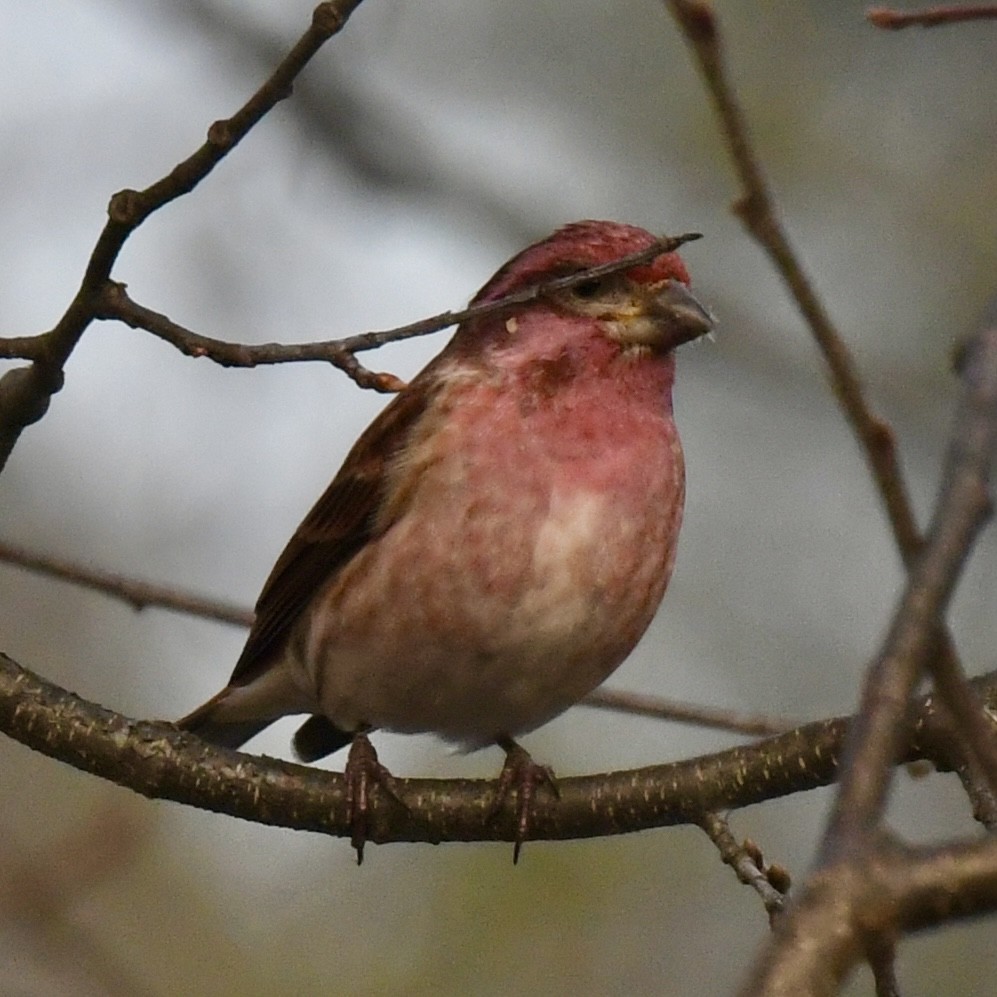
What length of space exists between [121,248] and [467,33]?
29.4 feet

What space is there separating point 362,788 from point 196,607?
0.94m

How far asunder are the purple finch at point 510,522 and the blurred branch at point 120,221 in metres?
1.45

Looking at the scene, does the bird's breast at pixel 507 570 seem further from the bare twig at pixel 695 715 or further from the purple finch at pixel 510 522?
the bare twig at pixel 695 715

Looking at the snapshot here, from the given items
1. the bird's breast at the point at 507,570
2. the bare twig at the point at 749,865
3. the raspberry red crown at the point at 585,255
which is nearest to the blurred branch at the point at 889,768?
the bare twig at the point at 749,865

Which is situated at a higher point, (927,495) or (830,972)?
(927,495)

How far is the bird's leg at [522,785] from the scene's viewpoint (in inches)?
211

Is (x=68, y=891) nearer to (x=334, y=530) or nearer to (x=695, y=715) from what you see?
(x=334, y=530)

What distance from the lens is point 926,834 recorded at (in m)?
12.2

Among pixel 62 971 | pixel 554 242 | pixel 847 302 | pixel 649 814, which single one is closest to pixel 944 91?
pixel 847 302

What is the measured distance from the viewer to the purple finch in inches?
226

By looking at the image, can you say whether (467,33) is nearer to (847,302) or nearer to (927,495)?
(847,302)

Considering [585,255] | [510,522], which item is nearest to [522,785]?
[510,522]

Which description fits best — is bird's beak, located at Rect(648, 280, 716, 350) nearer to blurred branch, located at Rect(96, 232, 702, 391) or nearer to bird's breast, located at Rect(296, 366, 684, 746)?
bird's breast, located at Rect(296, 366, 684, 746)

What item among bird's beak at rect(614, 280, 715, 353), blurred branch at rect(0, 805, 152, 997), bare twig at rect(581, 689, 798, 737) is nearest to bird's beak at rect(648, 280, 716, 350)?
bird's beak at rect(614, 280, 715, 353)
